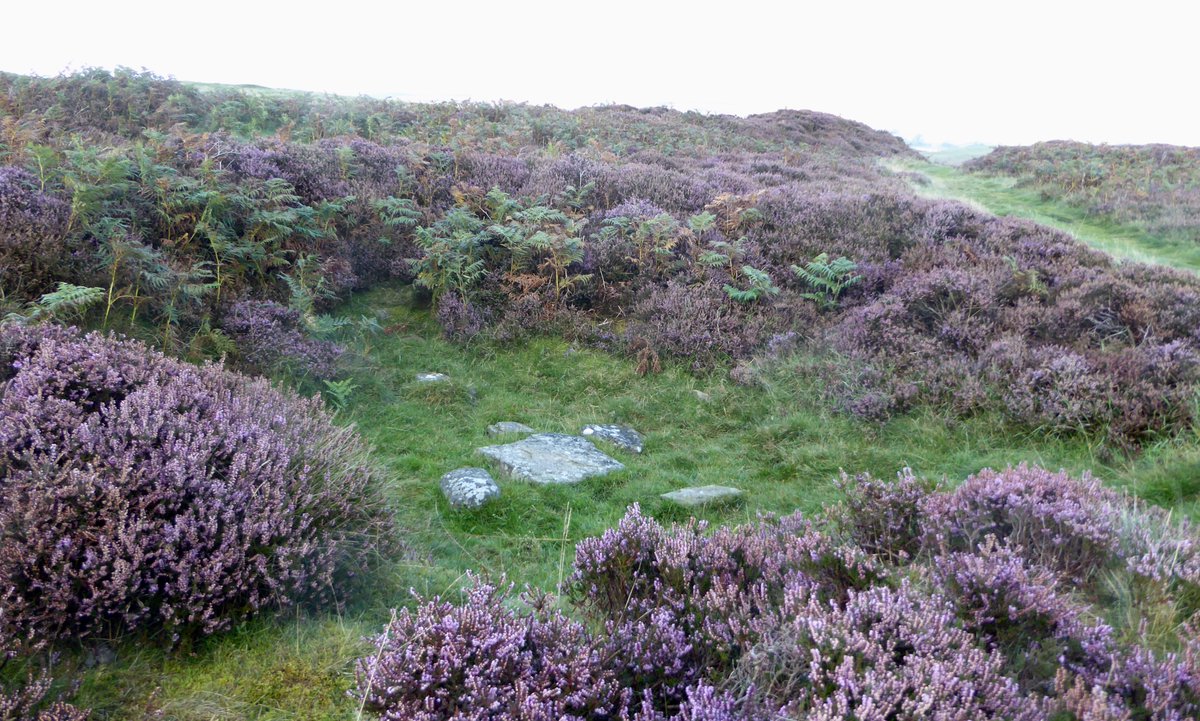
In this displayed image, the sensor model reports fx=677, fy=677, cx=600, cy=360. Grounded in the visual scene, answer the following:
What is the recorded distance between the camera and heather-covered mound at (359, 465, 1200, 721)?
7.91ft

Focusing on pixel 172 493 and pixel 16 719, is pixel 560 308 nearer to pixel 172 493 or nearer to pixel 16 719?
pixel 172 493

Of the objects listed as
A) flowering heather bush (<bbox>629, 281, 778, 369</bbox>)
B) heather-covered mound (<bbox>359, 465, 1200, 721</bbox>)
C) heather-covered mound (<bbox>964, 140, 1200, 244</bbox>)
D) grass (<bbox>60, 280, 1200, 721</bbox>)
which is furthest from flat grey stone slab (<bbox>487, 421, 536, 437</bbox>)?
heather-covered mound (<bbox>964, 140, 1200, 244</bbox>)

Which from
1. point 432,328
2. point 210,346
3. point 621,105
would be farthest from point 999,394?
point 621,105

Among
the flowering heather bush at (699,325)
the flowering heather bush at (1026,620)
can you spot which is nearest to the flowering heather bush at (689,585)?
the flowering heather bush at (1026,620)

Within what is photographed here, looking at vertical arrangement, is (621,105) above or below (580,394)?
above

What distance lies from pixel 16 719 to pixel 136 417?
1.76 meters

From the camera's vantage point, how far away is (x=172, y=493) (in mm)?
3361

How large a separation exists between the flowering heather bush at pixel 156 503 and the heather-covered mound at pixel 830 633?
0.88 meters

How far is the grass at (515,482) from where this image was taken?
295cm

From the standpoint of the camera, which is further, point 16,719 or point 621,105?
point 621,105

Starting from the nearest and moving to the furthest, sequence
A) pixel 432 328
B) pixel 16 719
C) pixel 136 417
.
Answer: pixel 16 719
pixel 136 417
pixel 432 328

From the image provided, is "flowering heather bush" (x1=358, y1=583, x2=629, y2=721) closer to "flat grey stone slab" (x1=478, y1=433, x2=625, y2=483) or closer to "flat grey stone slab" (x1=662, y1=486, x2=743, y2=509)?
"flat grey stone slab" (x1=662, y1=486, x2=743, y2=509)

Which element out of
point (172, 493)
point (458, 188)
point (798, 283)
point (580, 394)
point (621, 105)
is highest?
point (621, 105)

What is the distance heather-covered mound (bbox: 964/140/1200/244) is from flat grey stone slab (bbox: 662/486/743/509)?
13.2 metres
